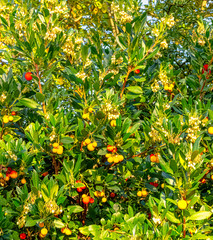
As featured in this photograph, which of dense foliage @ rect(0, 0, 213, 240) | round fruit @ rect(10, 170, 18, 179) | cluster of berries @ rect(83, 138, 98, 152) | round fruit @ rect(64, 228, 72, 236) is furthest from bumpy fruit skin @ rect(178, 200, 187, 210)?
round fruit @ rect(10, 170, 18, 179)

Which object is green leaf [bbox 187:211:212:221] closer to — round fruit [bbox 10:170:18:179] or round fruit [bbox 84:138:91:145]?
round fruit [bbox 84:138:91:145]

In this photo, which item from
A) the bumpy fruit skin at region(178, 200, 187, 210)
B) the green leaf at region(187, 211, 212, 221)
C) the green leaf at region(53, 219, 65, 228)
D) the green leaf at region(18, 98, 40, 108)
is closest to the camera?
the bumpy fruit skin at region(178, 200, 187, 210)

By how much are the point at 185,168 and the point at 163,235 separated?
1.51 feet

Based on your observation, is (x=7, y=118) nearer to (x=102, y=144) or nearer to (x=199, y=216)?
(x=102, y=144)

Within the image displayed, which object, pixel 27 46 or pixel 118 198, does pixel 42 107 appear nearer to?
pixel 27 46

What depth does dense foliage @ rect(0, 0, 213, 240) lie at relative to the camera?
7.23ft

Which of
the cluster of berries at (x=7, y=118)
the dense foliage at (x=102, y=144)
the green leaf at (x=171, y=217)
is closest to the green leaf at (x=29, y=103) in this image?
the dense foliage at (x=102, y=144)

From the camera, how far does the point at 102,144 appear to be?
2.76 m

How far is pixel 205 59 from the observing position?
11.7 ft

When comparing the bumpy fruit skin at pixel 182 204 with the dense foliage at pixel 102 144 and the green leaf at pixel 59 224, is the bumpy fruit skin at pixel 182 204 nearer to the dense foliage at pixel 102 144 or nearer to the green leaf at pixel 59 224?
the dense foliage at pixel 102 144

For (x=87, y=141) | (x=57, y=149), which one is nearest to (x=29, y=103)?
(x=57, y=149)

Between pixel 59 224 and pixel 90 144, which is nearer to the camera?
pixel 59 224

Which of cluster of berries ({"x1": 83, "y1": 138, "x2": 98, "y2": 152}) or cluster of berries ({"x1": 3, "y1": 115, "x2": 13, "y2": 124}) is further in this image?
cluster of berries ({"x1": 3, "y1": 115, "x2": 13, "y2": 124})

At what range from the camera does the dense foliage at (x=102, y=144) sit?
7.23 feet
